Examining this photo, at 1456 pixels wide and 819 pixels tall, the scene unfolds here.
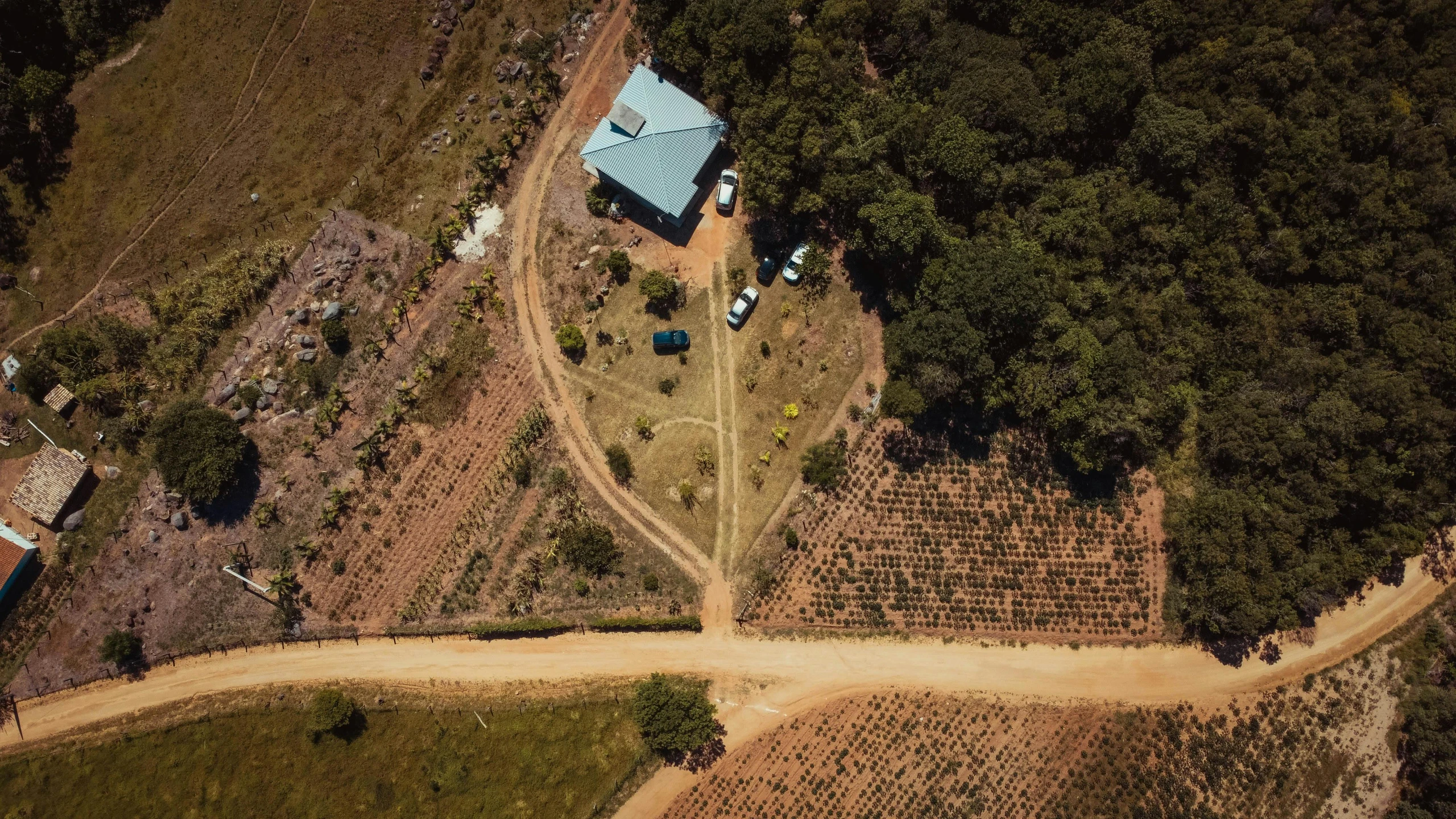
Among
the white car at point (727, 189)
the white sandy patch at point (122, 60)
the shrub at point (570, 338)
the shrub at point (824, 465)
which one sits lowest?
the white sandy patch at point (122, 60)

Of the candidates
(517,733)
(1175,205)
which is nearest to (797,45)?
(1175,205)

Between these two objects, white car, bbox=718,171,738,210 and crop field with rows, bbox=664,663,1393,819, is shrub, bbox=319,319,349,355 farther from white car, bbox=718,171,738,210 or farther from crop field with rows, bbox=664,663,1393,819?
crop field with rows, bbox=664,663,1393,819

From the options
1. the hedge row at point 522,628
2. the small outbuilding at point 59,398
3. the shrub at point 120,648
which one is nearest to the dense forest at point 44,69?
the small outbuilding at point 59,398

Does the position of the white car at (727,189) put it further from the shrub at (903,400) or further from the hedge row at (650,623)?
the hedge row at (650,623)

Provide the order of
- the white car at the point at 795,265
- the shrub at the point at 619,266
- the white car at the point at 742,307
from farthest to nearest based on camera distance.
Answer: the white car at the point at 795,265 < the white car at the point at 742,307 < the shrub at the point at 619,266

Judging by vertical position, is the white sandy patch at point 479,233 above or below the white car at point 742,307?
below

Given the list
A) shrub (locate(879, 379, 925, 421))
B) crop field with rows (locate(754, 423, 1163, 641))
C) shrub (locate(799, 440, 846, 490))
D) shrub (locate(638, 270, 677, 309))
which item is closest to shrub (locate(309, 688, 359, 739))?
crop field with rows (locate(754, 423, 1163, 641))

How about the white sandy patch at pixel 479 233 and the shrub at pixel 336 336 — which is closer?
the shrub at pixel 336 336

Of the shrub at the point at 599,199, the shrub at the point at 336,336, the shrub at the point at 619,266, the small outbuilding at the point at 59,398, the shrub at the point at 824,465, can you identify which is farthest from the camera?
the shrub at the point at 599,199
